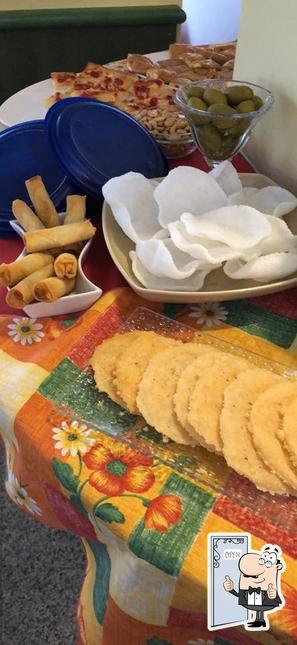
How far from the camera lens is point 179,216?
804mm

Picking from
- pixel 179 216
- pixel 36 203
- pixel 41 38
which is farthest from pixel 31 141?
pixel 41 38

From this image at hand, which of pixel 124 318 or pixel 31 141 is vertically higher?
pixel 31 141

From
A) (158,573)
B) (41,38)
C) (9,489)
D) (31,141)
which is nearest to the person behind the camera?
(158,573)

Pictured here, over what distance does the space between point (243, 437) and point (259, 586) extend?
139mm

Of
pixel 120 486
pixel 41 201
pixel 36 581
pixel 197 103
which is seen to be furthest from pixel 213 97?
pixel 36 581

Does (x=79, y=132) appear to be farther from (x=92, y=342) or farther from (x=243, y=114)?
(x=92, y=342)

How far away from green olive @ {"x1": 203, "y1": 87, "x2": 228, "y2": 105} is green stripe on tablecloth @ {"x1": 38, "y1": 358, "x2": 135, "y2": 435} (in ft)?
1.71

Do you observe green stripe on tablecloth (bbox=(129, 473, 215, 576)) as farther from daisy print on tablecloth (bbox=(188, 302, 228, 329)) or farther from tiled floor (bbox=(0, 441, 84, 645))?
tiled floor (bbox=(0, 441, 84, 645))

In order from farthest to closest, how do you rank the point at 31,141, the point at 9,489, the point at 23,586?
the point at 23,586 → the point at 31,141 → the point at 9,489

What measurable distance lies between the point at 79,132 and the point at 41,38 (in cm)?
149

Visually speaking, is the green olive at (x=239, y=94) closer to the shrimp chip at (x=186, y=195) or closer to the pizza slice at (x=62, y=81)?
the shrimp chip at (x=186, y=195)

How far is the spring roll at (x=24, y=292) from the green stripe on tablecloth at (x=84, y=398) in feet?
0.33

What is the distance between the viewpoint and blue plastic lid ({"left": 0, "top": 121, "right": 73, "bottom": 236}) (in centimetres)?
93

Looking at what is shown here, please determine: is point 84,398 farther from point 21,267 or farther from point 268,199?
point 268,199
